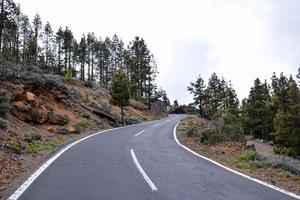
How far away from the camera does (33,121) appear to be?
22.2m

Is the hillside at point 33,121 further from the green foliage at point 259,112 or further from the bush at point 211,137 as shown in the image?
the green foliage at point 259,112

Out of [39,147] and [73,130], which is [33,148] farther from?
[73,130]

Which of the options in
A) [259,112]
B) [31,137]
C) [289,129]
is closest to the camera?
[31,137]

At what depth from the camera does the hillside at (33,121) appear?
12.3 m

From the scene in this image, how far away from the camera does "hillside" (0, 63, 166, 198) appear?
1233 centimetres

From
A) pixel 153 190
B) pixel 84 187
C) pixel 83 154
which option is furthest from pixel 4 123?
pixel 153 190

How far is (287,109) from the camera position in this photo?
39.4 meters

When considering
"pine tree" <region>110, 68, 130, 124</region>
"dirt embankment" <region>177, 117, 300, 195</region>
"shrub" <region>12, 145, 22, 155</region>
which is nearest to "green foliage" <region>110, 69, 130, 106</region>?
"pine tree" <region>110, 68, 130, 124</region>

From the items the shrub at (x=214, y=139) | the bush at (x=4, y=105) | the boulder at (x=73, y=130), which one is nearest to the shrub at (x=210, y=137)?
the shrub at (x=214, y=139)

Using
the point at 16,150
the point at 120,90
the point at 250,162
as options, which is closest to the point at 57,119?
the point at 16,150

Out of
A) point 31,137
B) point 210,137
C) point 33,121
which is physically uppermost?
point 33,121

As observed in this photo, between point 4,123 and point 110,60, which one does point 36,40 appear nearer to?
point 110,60

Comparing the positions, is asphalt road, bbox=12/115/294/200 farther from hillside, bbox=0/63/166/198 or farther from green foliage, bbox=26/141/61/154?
green foliage, bbox=26/141/61/154

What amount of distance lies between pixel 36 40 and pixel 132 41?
20.2 metres
